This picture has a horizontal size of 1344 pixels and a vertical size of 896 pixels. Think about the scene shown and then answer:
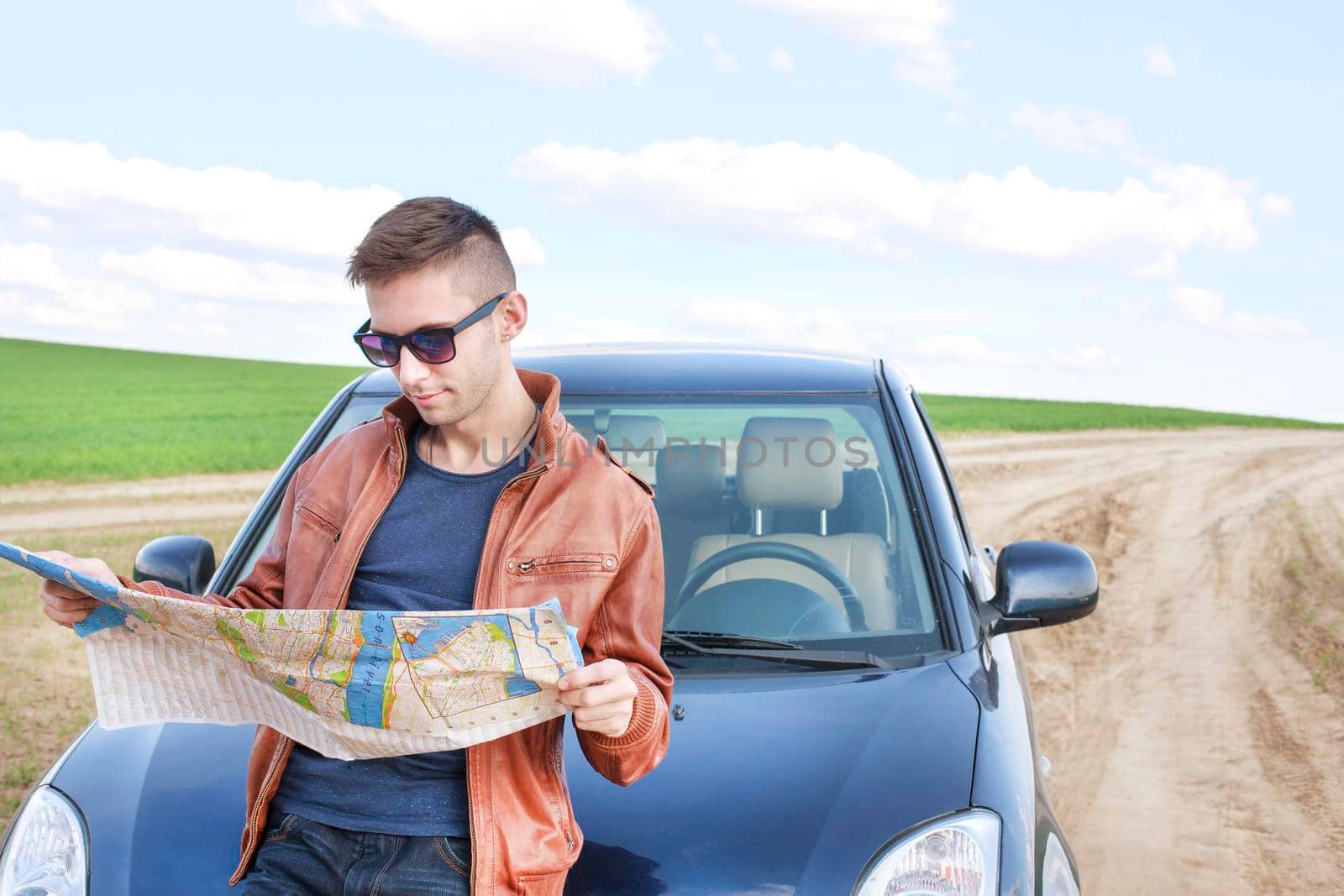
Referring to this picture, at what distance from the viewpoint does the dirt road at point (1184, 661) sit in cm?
477

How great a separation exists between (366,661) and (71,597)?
20.3 inches

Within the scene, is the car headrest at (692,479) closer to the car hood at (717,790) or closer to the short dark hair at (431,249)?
the car hood at (717,790)

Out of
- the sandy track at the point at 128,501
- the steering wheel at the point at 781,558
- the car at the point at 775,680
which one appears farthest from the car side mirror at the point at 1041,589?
the sandy track at the point at 128,501

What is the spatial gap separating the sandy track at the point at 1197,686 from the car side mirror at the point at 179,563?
119 inches

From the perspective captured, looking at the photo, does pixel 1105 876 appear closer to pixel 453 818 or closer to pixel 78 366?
pixel 453 818

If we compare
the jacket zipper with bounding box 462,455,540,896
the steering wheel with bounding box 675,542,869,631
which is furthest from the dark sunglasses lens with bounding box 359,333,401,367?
the steering wheel with bounding box 675,542,869,631

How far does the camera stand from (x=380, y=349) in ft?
6.81

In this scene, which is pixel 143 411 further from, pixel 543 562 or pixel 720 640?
pixel 543 562

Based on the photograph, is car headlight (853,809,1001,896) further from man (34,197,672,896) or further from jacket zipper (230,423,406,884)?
jacket zipper (230,423,406,884)

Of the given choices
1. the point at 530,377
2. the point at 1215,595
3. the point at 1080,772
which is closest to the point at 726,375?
the point at 530,377

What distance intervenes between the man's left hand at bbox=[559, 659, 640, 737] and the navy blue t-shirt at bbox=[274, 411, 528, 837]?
0.32 m

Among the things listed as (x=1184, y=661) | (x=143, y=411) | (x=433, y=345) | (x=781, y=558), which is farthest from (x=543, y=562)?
(x=143, y=411)

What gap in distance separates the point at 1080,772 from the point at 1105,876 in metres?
1.19

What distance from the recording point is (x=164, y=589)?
211 centimetres
